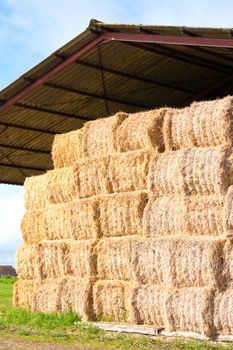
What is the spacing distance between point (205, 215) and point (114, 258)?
2941 mm

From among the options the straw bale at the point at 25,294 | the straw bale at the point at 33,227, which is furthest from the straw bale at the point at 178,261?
the straw bale at the point at 25,294

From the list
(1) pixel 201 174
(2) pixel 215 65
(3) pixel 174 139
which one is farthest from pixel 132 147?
(2) pixel 215 65

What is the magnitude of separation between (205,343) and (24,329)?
4409mm

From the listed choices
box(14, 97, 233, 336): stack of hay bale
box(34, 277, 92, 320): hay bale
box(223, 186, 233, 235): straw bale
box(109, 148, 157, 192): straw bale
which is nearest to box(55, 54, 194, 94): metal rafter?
box(14, 97, 233, 336): stack of hay bale

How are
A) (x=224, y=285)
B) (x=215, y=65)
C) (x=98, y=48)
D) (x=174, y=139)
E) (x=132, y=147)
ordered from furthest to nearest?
(x=215, y=65), (x=98, y=48), (x=132, y=147), (x=174, y=139), (x=224, y=285)

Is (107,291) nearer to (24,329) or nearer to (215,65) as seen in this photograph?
(24,329)

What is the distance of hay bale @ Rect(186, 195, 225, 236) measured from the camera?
1408cm

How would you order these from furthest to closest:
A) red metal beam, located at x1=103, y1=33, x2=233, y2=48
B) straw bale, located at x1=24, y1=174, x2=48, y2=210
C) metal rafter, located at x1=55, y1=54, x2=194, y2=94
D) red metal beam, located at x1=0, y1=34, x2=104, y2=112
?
metal rafter, located at x1=55, y1=54, x2=194, y2=94 < red metal beam, located at x1=0, y1=34, x2=104, y2=112 < straw bale, located at x1=24, y1=174, x2=48, y2=210 < red metal beam, located at x1=103, y1=33, x2=233, y2=48

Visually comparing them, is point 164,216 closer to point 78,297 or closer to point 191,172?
point 191,172

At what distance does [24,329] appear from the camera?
1614cm

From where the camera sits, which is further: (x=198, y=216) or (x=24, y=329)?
(x=24, y=329)

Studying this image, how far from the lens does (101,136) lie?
1738 centimetres

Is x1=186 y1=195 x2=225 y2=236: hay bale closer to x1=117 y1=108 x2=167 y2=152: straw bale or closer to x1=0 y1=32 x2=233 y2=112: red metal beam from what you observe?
x1=117 y1=108 x2=167 y2=152: straw bale

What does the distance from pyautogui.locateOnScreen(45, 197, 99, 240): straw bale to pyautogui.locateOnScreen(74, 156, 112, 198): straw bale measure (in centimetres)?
22
